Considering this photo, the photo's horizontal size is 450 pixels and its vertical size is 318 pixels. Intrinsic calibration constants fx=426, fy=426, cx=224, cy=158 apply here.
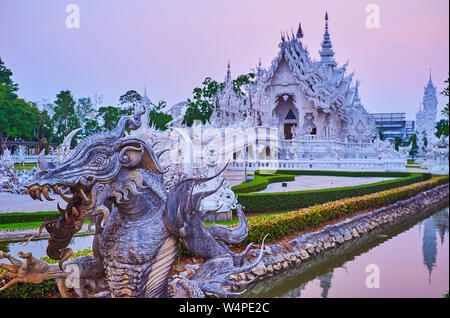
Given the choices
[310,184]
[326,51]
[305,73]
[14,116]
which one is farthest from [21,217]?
[326,51]

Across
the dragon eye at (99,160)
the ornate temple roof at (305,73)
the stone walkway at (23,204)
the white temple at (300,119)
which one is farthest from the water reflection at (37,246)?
the ornate temple roof at (305,73)

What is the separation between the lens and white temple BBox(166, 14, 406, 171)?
2105cm

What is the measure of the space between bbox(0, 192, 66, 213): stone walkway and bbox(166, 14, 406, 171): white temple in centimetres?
951

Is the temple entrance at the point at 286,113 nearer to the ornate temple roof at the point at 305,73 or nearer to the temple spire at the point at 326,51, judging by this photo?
the ornate temple roof at the point at 305,73

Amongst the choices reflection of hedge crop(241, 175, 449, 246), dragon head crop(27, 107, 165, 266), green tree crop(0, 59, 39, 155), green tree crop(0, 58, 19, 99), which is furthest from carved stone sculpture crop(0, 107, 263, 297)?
green tree crop(0, 59, 39, 155)

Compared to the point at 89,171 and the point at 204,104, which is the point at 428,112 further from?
the point at 89,171

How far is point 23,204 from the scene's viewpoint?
30.8ft

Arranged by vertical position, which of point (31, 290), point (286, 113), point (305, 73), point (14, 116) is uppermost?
point (305, 73)

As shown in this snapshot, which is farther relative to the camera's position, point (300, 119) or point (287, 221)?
point (300, 119)

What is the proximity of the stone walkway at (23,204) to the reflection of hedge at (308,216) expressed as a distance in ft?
13.8

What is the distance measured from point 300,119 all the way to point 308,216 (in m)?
22.6

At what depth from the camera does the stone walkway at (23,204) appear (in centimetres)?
859

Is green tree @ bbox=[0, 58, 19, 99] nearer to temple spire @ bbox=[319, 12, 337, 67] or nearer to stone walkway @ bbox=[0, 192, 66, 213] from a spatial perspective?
stone walkway @ bbox=[0, 192, 66, 213]
